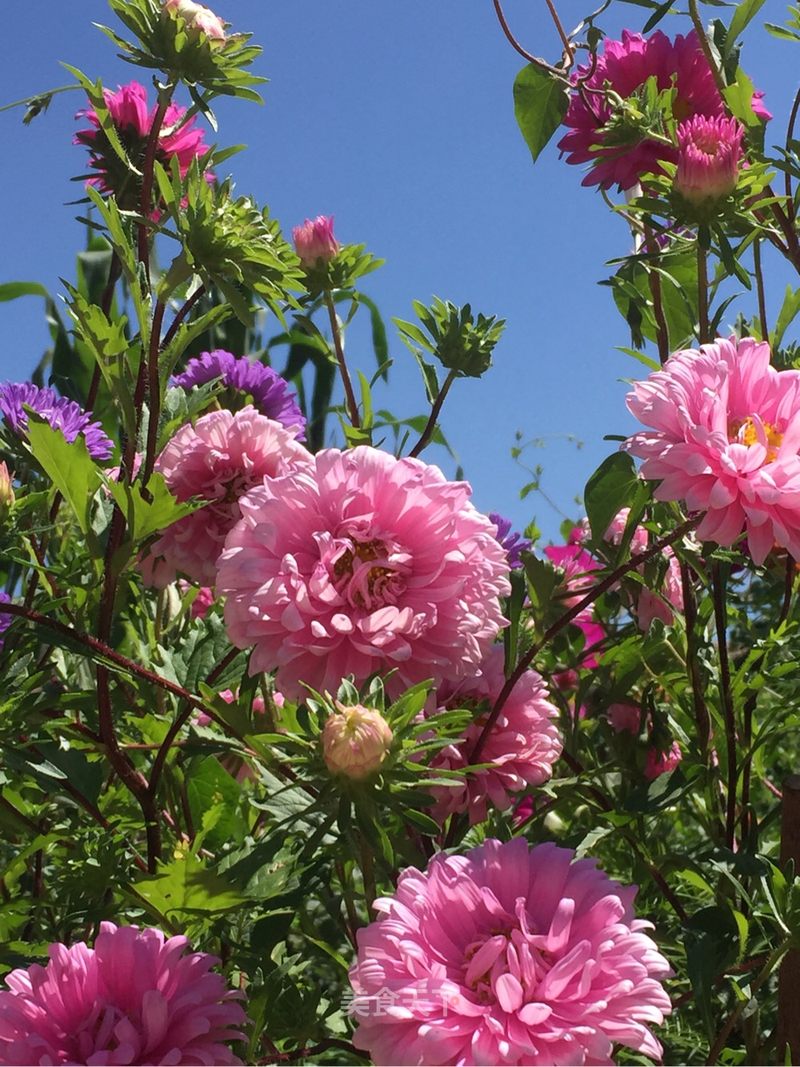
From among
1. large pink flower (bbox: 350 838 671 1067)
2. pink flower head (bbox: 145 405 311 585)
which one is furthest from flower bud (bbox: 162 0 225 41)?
large pink flower (bbox: 350 838 671 1067)

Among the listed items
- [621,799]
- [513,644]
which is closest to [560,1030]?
[513,644]

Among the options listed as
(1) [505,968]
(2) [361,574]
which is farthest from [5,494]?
(1) [505,968]

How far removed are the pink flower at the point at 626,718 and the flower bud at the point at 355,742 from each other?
0.40 meters

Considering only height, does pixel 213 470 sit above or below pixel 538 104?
below

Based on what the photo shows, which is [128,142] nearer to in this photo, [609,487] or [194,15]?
[194,15]

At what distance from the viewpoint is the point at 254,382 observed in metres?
0.79

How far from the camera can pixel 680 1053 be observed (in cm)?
81

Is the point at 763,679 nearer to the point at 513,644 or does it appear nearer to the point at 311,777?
the point at 513,644

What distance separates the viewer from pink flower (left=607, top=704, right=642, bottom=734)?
796 millimetres

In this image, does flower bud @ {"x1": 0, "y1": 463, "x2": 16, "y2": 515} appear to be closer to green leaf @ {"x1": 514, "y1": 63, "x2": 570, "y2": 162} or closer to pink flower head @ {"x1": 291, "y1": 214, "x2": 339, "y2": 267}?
pink flower head @ {"x1": 291, "y1": 214, "x2": 339, "y2": 267}

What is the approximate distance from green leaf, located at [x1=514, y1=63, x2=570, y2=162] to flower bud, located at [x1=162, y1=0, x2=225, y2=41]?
0.30 metres

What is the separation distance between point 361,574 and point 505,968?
0.17m

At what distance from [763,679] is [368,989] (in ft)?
1.06

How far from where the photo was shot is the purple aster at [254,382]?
2.57ft
